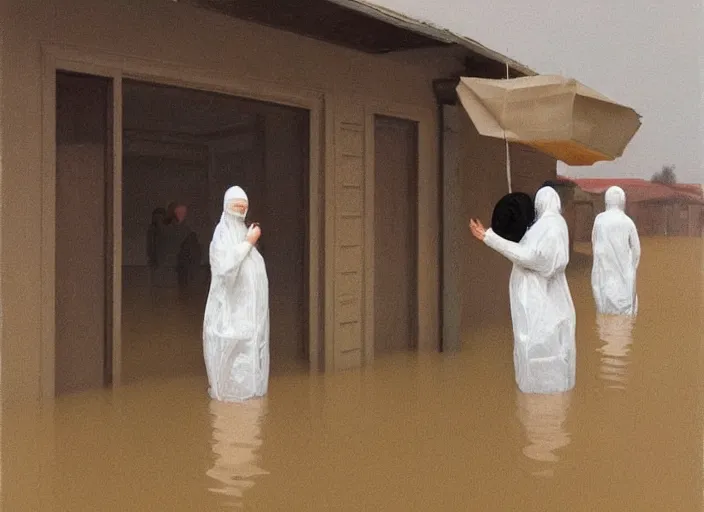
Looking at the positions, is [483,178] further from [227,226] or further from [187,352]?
[227,226]

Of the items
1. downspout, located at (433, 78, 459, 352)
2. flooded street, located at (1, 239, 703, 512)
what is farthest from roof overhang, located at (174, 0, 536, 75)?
flooded street, located at (1, 239, 703, 512)

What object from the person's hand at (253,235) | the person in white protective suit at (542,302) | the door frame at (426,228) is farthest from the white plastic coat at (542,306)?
the door frame at (426,228)

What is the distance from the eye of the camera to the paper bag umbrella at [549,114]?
682 centimetres

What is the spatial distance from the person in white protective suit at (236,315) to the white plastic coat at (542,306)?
6.20 feet

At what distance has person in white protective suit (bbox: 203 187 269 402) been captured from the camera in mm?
6430

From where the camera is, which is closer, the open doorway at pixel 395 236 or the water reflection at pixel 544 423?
the water reflection at pixel 544 423

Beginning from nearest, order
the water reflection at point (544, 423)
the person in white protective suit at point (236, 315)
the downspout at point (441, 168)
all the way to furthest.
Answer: the water reflection at point (544, 423) → the person in white protective suit at point (236, 315) → the downspout at point (441, 168)

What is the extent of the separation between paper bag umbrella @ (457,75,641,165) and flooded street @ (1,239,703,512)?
6.78 ft

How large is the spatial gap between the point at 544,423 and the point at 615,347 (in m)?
4.06

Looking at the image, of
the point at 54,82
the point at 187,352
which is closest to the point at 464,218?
the point at 187,352

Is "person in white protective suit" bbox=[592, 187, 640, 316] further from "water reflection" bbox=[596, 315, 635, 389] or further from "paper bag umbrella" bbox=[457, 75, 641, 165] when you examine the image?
"paper bag umbrella" bbox=[457, 75, 641, 165]

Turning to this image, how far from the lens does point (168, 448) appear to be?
5148 millimetres

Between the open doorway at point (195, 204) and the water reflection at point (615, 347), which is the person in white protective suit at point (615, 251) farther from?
the open doorway at point (195, 204)

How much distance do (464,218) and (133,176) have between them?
954 centimetres
